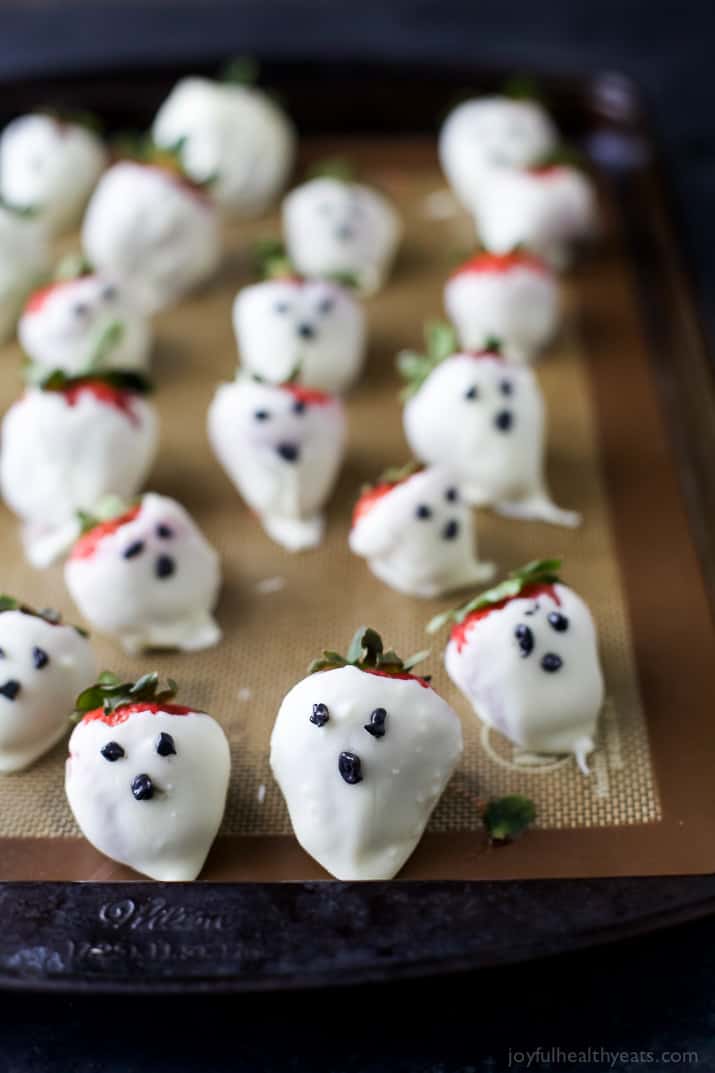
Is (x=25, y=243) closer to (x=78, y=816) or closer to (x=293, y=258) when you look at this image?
(x=293, y=258)

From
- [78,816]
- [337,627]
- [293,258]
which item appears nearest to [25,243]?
[293,258]

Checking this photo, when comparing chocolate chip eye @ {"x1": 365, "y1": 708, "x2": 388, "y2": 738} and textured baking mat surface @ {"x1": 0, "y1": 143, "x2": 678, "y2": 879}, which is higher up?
chocolate chip eye @ {"x1": 365, "y1": 708, "x2": 388, "y2": 738}

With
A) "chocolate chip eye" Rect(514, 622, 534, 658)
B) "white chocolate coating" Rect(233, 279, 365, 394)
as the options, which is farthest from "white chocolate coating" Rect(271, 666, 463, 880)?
"white chocolate coating" Rect(233, 279, 365, 394)

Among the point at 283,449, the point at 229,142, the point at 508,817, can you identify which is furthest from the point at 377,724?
the point at 229,142

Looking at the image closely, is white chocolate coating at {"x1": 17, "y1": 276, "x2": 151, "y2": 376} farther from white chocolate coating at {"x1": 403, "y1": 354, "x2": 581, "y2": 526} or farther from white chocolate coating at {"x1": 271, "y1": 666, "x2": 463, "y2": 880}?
white chocolate coating at {"x1": 271, "y1": 666, "x2": 463, "y2": 880}

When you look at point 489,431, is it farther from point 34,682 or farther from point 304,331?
point 34,682

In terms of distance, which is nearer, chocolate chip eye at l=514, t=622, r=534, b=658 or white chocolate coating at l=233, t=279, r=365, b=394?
chocolate chip eye at l=514, t=622, r=534, b=658

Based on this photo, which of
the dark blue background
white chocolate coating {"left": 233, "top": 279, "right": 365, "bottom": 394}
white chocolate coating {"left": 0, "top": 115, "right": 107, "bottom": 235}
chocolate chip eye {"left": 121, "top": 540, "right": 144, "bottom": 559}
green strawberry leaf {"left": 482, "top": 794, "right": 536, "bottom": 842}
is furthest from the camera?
white chocolate coating {"left": 0, "top": 115, "right": 107, "bottom": 235}
